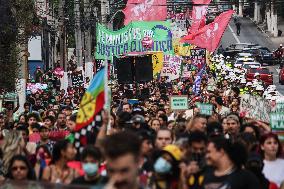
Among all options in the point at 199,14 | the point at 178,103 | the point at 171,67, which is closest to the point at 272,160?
the point at 178,103

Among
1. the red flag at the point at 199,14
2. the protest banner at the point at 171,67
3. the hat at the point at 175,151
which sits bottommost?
the hat at the point at 175,151

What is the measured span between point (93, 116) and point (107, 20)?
42.0 metres

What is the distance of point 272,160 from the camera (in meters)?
11.8

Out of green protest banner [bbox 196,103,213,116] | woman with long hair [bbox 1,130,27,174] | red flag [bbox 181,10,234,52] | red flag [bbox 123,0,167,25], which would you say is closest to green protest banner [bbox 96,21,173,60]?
red flag [bbox 181,10,234,52]

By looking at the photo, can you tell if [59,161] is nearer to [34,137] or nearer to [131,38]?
[34,137]

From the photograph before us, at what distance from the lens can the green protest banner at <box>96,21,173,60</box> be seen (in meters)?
34.2

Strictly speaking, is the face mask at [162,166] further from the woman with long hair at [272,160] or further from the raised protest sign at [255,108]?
the raised protest sign at [255,108]

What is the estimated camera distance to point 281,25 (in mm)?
100312

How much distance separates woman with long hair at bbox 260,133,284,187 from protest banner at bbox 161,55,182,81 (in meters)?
33.1

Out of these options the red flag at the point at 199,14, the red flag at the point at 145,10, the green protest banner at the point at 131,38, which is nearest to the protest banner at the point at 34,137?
the green protest banner at the point at 131,38

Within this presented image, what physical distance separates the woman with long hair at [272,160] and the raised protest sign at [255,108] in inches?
339

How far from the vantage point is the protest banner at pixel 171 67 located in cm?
4516

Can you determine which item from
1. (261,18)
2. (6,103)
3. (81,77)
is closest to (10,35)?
(6,103)

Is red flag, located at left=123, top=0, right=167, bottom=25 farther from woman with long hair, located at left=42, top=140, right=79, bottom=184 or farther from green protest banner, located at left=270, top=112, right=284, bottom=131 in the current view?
woman with long hair, located at left=42, top=140, right=79, bottom=184
